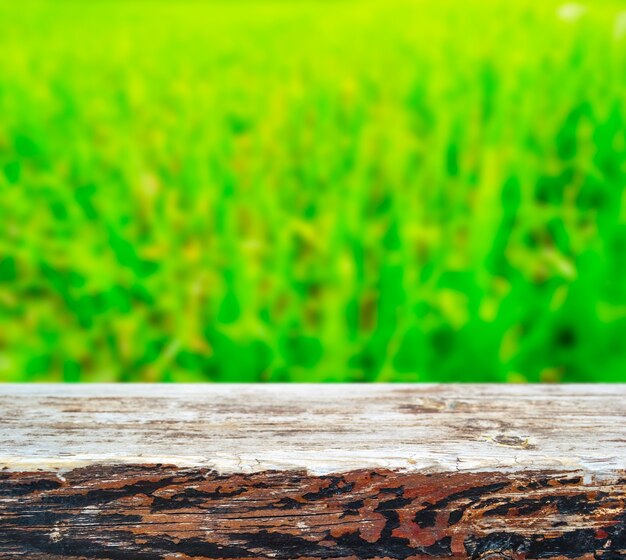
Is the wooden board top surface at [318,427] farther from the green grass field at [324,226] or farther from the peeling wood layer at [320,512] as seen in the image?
the green grass field at [324,226]

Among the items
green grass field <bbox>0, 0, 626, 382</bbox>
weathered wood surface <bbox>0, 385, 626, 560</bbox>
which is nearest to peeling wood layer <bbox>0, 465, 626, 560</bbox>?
weathered wood surface <bbox>0, 385, 626, 560</bbox>

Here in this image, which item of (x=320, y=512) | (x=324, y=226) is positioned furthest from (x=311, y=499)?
(x=324, y=226)

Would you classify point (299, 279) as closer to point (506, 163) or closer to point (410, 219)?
point (410, 219)

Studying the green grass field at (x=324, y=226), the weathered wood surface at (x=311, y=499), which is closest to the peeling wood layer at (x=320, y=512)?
the weathered wood surface at (x=311, y=499)

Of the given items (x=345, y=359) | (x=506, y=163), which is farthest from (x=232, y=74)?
(x=345, y=359)

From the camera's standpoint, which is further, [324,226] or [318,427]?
[324,226]

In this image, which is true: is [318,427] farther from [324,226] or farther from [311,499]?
[324,226]
